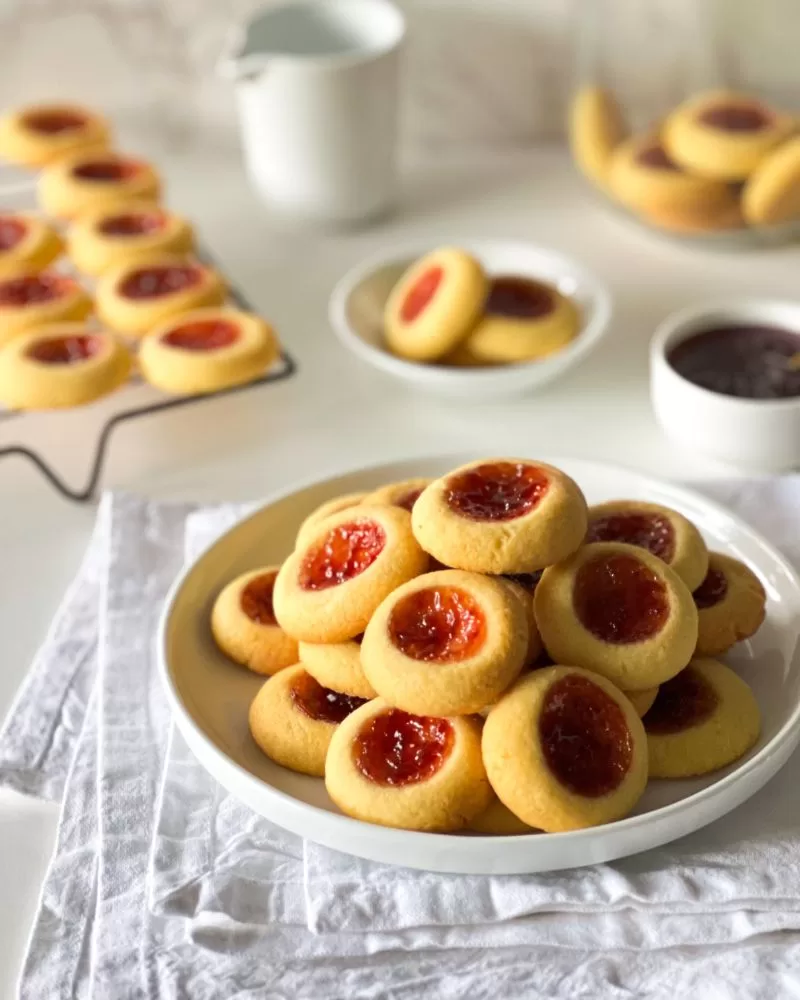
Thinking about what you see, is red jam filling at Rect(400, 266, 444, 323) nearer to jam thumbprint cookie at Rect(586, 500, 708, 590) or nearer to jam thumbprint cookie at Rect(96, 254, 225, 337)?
jam thumbprint cookie at Rect(96, 254, 225, 337)

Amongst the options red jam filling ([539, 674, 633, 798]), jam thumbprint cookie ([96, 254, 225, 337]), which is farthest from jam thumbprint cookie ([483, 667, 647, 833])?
jam thumbprint cookie ([96, 254, 225, 337])

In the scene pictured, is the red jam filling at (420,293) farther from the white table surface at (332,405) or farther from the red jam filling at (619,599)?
the red jam filling at (619,599)

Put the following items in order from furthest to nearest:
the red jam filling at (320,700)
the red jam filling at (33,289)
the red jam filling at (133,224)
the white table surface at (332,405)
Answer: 1. the red jam filling at (133,224)
2. the red jam filling at (33,289)
3. the white table surface at (332,405)
4. the red jam filling at (320,700)

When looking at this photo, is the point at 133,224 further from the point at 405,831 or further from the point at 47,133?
the point at 405,831

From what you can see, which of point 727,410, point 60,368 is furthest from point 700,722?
point 60,368

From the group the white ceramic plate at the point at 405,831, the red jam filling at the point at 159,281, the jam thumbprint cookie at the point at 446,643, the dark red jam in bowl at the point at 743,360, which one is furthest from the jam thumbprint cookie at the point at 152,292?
the jam thumbprint cookie at the point at 446,643

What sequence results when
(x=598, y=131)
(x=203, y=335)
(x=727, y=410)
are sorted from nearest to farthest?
(x=727, y=410) < (x=203, y=335) < (x=598, y=131)
